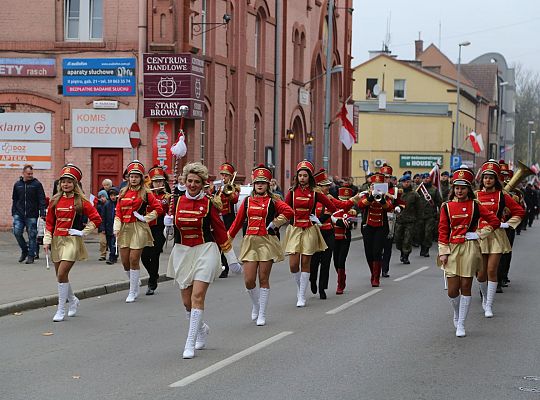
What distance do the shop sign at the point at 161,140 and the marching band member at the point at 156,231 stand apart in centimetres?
1189

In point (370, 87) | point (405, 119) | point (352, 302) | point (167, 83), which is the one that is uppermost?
point (370, 87)

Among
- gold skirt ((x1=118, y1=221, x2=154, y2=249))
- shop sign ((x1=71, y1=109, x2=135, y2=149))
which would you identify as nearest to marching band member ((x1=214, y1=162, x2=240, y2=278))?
gold skirt ((x1=118, y1=221, x2=154, y2=249))

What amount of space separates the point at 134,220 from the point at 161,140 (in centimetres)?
1345

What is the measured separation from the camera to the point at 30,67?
28469mm

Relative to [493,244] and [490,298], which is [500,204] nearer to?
[493,244]

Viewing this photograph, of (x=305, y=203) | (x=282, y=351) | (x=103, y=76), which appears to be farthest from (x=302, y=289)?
(x=103, y=76)

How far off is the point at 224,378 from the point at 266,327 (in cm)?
326

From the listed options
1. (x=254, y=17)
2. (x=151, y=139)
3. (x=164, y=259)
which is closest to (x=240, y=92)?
(x=254, y=17)

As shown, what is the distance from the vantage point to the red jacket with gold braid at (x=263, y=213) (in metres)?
12.5

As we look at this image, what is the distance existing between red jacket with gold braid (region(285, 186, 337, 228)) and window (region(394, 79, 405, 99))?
2521 inches

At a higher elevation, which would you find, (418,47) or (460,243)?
(418,47)

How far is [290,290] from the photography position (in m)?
16.5

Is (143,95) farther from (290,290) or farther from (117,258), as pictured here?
(290,290)

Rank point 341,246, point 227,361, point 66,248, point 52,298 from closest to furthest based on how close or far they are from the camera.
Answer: point 227,361 < point 66,248 < point 52,298 < point 341,246
